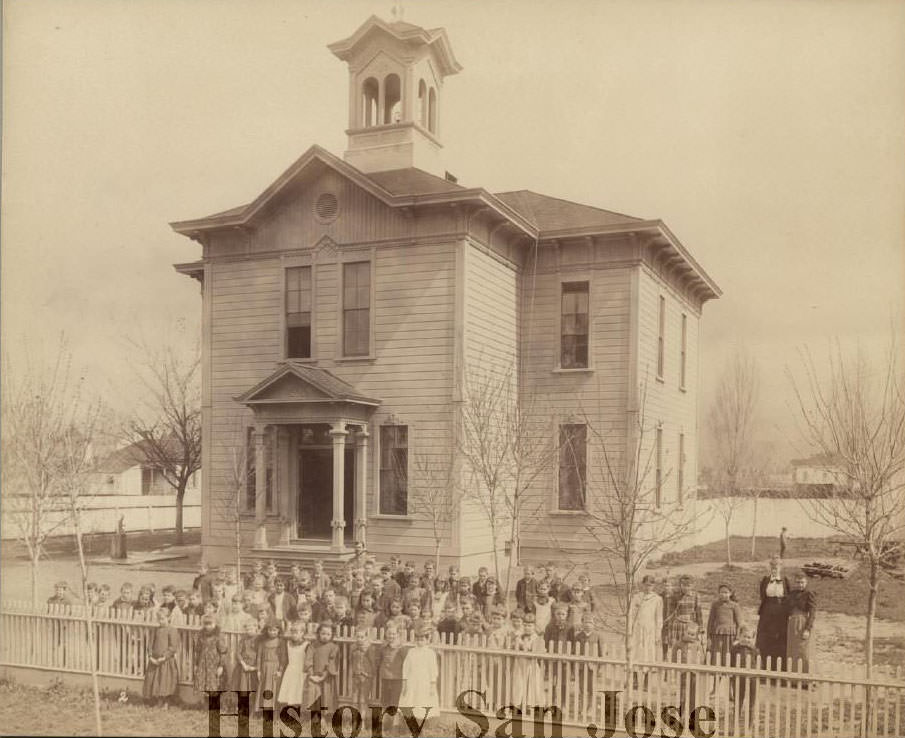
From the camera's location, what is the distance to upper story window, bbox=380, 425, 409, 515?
11.2m

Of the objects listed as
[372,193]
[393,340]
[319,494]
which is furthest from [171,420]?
[372,193]

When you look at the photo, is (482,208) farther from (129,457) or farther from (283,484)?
(129,457)

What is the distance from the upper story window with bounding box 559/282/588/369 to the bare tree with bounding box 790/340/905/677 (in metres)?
2.76

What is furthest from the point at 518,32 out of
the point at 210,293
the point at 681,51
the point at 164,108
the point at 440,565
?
the point at 440,565

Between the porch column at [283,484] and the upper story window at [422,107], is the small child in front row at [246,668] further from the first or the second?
the upper story window at [422,107]

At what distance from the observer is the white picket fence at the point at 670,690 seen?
26.9 feet

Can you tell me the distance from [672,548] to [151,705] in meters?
7.08

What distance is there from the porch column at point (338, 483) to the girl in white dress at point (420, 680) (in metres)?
2.31

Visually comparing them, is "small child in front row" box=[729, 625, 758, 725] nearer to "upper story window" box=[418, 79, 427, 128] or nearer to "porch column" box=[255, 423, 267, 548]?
"porch column" box=[255, 423, 267, 548]

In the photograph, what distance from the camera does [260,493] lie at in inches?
438

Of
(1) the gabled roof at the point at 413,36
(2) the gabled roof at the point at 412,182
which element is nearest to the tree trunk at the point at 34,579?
(2) the gabled roof at the point at 412,182

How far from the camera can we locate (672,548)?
12.1 m

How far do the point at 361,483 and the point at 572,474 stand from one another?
A: 9.17ft

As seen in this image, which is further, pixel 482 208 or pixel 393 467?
pixel 393 467
